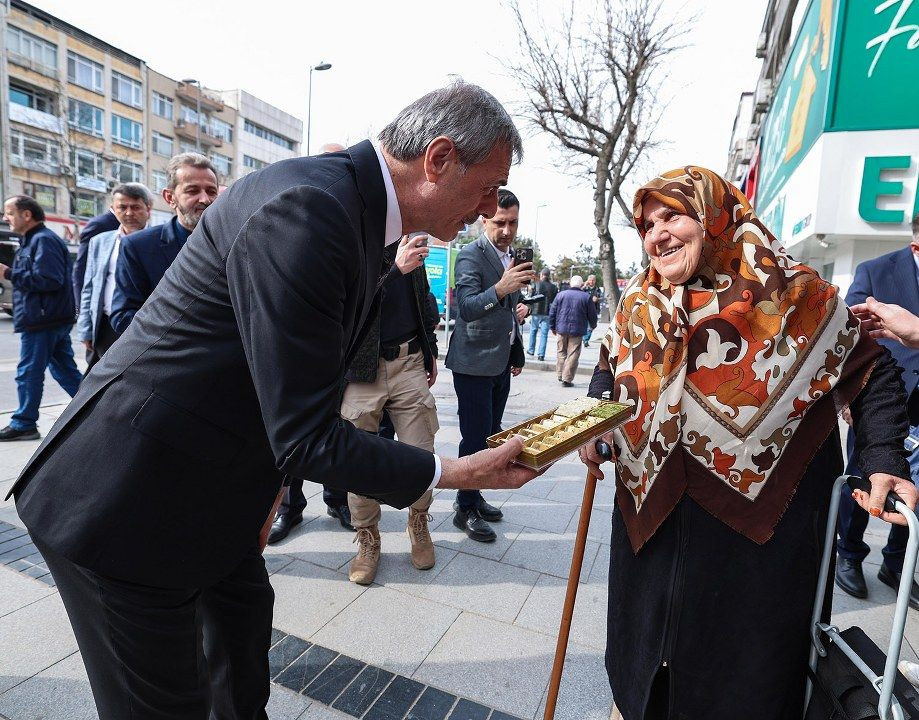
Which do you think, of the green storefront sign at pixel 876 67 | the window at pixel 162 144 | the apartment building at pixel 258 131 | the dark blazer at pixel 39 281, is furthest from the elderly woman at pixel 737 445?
the apartment building at pixel 258 131

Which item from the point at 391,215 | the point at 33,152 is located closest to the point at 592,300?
the point at 391,215

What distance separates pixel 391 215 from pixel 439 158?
177mm

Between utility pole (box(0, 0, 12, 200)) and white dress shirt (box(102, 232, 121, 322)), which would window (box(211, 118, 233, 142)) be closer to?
utility pole (box(0, 0, 12, 200))

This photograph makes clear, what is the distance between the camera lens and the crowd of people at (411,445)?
1163 millimetres

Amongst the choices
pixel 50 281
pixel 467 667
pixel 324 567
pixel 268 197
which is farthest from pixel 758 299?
pixel 50 281

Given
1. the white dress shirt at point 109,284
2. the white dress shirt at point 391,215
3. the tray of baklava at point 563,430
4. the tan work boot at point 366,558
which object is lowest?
the tan work boot at point 366,558

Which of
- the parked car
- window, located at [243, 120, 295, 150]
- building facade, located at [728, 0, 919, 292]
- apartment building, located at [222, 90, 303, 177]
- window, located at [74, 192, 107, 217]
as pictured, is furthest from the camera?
window, located at [243, 120, 295, 150]

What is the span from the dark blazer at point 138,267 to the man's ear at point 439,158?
8.26ft

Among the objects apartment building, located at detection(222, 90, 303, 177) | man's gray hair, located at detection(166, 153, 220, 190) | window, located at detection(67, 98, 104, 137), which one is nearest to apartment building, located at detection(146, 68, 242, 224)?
apartment building, located at detection(222, 90, 303, 177)

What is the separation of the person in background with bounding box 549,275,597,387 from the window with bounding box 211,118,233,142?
155ft

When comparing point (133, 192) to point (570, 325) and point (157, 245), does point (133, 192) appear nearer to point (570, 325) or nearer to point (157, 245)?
point (157, 245)

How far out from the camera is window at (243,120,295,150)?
52.2m

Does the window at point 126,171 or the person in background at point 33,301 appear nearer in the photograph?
the person in background at point 33,301

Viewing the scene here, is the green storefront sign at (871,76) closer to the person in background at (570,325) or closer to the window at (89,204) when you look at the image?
the person in background at (570,325)
